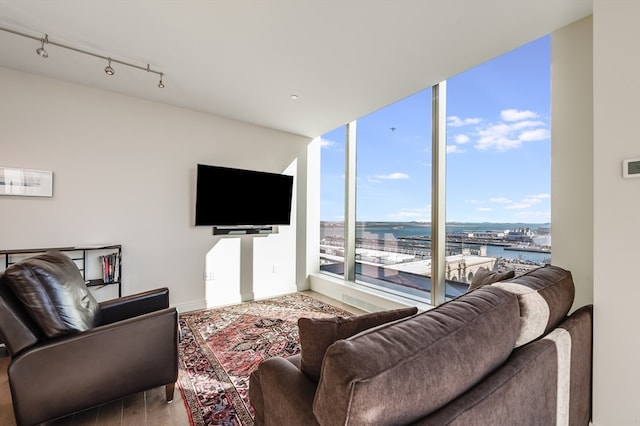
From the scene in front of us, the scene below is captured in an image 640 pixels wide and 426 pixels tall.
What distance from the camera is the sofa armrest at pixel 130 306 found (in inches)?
→ 85.6

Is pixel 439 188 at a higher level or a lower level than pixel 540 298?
higher

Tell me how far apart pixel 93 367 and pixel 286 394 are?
1347mm

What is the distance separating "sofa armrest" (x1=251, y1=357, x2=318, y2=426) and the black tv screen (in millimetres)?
2856

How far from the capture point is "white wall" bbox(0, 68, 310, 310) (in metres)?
2.77

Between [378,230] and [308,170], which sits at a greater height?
[308,170]

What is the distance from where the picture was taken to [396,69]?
2.65m

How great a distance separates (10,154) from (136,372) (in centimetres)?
259

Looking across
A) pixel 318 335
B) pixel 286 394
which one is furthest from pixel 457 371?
pixel 286 394

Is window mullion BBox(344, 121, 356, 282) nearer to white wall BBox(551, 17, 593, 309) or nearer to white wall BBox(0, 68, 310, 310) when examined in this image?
white wall BBox(0, 68, 310, 310)

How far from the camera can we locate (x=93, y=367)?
5.29ft

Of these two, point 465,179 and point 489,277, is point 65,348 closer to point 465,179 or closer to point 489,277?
point 489,277
